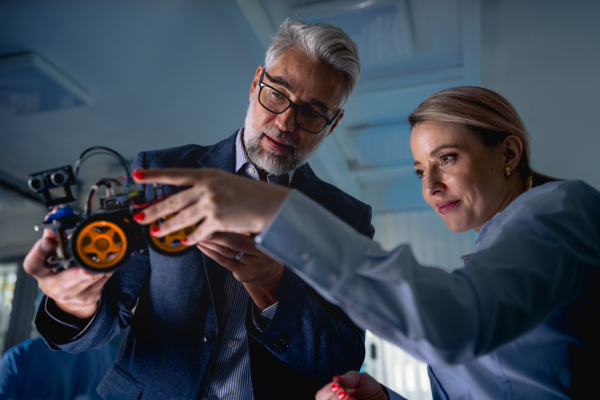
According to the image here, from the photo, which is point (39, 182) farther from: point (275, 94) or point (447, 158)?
point (447, 158)

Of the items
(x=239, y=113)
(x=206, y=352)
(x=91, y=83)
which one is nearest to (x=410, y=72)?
(x=239, y=113)

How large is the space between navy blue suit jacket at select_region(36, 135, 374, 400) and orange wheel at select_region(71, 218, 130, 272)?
13.4 inches

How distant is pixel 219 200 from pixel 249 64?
2804 mm

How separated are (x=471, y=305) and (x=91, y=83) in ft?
11.5

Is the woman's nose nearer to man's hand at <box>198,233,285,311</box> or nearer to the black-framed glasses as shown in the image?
the black-framed glasses

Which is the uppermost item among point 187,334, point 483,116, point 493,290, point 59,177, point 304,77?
point 304,77

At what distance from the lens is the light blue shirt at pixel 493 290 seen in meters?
0.62

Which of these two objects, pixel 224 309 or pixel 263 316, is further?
pixel 224 309

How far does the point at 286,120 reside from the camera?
1.39 m

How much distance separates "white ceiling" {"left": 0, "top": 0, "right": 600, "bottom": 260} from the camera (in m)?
2.72

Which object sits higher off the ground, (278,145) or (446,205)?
(278,145)

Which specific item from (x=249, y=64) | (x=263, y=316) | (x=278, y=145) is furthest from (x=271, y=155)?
(x=249, y=64)

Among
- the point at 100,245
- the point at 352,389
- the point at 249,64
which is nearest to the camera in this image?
the point at 100,245

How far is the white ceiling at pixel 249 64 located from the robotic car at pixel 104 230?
220 cm
